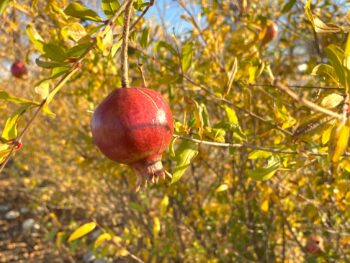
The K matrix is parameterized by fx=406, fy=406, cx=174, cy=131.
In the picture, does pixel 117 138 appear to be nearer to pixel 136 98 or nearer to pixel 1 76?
pixel 136 98

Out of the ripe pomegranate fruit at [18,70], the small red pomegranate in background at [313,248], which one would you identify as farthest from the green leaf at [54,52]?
the ripe pomegranate fruit at [18,70]

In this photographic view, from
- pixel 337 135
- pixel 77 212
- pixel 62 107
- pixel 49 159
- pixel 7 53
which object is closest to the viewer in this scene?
pixel 337 135

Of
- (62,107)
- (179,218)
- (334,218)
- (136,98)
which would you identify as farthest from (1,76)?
(136,98)

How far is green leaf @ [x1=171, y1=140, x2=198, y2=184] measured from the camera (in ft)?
2.93

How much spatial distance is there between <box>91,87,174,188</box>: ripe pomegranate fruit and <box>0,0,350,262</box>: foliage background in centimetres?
10

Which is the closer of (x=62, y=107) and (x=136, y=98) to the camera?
(x=136, y=98)

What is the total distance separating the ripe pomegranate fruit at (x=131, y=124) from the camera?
65 centimetres

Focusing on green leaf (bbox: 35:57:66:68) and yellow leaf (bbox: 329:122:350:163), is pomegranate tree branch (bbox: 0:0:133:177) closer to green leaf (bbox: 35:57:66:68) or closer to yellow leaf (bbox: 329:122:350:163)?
green leaf (bbox: 35:57:66:68)

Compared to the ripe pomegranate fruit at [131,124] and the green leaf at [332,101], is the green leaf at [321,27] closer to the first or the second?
the green leaf at [332,101]

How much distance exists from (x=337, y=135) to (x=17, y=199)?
598cm

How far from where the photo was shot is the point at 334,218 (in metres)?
1.88

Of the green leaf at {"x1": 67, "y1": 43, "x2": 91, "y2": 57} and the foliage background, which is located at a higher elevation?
the green leaf at {"x1": 67, "y1": 43, "x2": 91, "y2": 57}

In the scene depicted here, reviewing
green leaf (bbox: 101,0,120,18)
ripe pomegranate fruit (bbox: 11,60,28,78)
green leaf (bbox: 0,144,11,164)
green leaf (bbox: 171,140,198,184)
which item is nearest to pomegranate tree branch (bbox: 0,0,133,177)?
green leaf (bbox: 0,144,11,164)

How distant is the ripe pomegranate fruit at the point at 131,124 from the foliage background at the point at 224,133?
100 mm
